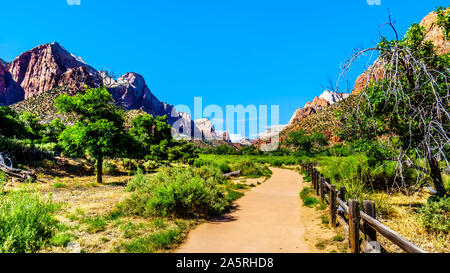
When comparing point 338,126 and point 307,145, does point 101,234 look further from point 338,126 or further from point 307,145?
point 307,145

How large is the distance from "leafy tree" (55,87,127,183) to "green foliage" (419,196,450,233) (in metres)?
14.1

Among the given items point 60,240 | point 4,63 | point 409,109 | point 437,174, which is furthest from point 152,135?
point 4,63

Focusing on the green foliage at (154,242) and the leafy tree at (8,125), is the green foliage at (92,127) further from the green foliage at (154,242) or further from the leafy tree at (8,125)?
the leafy tree at (8,125)

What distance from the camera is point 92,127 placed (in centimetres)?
1345

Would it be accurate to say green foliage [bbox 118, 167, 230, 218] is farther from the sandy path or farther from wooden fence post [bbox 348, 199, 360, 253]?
wooden fence post [bbox 348, 199, 360, 253]

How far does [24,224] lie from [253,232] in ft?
17.2

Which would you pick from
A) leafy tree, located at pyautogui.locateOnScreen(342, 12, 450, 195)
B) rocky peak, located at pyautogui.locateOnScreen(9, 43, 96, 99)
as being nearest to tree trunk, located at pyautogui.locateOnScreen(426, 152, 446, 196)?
leafy tree, located at pyautogui.locateOnScreen(342, 12, 450, 195)

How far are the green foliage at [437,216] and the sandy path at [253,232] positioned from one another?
2968 mm

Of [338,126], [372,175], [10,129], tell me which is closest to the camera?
[338,126]

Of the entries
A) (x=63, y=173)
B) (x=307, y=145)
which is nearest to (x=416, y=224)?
(x=63, y=173)

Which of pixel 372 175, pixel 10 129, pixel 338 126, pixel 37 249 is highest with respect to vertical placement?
pixel 10 129
